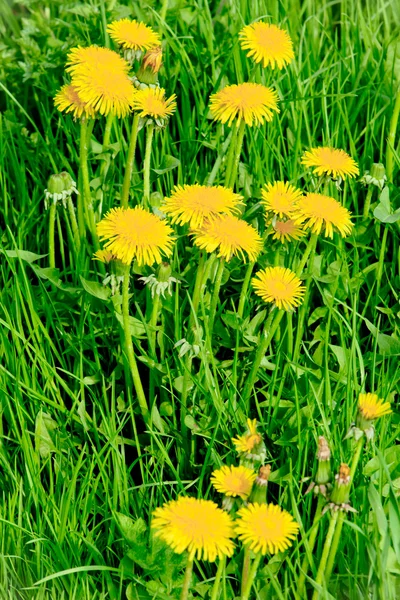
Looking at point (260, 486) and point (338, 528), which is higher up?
point (260, 486)

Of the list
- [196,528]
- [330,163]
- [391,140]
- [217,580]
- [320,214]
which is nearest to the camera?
[196,528]

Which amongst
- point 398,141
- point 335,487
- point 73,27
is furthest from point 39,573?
point 73,27

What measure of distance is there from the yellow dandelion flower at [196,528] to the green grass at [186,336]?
0.73 feet

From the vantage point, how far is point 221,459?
1757 mm

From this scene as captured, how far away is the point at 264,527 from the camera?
1.30 metres

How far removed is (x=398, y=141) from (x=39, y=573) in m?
1.46

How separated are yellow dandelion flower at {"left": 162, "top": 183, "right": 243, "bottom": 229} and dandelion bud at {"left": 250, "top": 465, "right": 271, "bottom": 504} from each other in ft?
1.70

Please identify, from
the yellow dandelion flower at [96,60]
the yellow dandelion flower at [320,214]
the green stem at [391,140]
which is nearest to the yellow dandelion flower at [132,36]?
the yellow dandelion flower at [96,60]

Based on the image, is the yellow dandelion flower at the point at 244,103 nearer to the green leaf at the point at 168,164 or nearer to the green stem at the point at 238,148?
the green stem at the point at 238,148

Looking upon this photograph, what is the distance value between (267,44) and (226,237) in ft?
1.74

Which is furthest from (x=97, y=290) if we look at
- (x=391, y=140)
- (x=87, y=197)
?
(x=391, y=140)

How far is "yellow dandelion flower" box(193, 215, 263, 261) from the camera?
162 cm

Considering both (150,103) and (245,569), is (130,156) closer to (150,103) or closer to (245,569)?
(150,103)

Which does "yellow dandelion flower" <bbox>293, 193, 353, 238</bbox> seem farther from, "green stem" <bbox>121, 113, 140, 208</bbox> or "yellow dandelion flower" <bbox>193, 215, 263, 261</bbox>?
"green stem" <bbox>121, 113, 140, 208</bbox>
